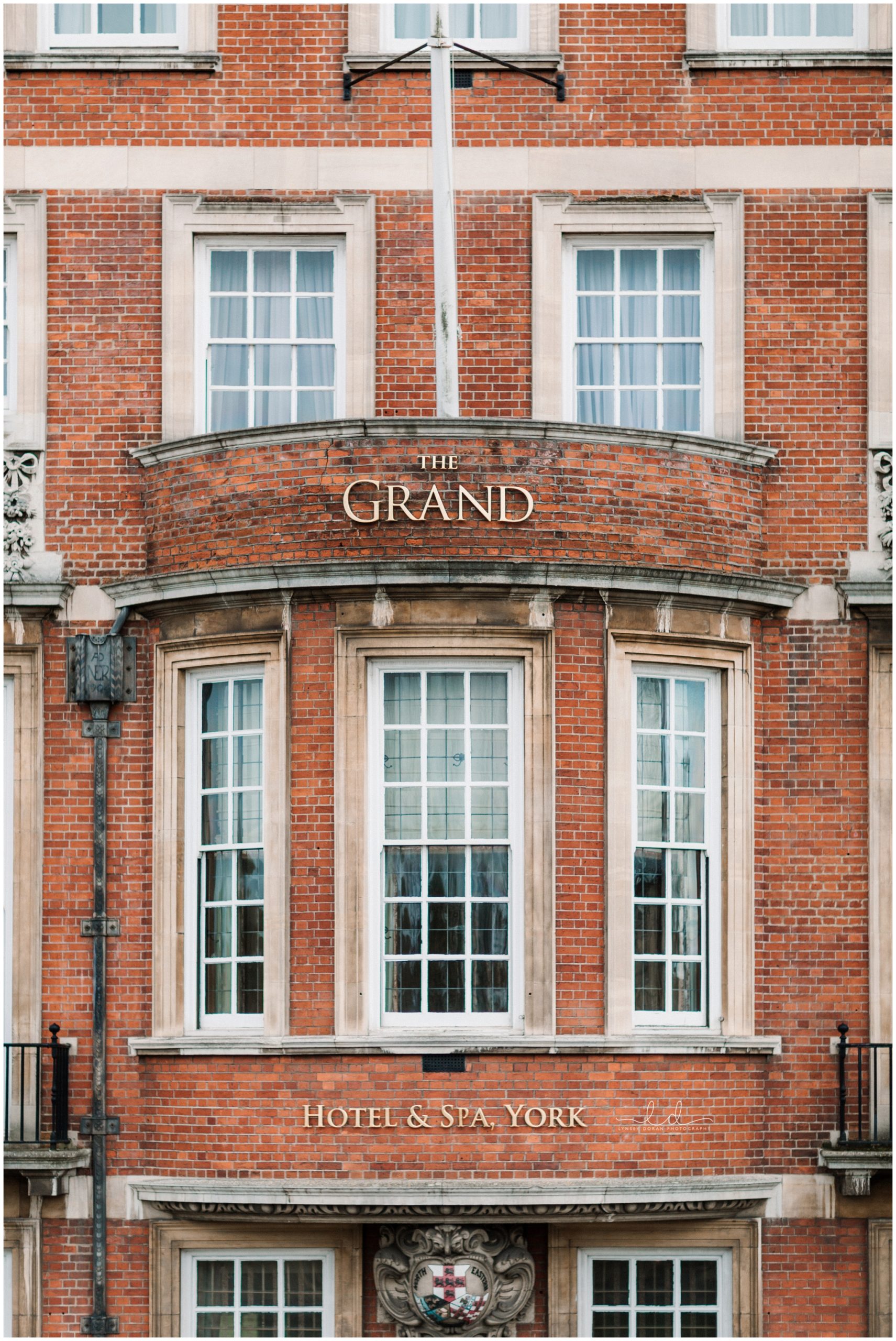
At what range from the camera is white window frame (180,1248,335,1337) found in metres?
16.0

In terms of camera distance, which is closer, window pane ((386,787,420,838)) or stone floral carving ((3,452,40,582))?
window pane ((386,787,420,838))

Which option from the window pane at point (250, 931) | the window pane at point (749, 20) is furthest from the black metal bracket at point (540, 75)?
the window pane at point (250, 931)

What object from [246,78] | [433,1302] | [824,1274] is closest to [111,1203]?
[433,1302]

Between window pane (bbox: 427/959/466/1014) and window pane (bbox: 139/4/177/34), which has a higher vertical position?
window pane (bbox: 139/4/177/34)

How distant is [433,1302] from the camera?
15461mm

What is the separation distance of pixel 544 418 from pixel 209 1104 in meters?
5.71

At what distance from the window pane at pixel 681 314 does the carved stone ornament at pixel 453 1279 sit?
673 cm

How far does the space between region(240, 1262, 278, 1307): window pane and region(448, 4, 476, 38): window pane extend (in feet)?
31.5

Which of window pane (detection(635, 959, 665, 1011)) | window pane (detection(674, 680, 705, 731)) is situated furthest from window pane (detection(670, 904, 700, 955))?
window pane (detection(674, 680, 705, 731))

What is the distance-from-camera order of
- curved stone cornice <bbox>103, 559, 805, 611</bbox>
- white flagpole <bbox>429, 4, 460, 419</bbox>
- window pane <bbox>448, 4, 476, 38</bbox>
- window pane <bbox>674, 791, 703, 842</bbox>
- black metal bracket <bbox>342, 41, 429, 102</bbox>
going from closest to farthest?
curved stone cornice <bbox>103, 559, 805, 611</bbox>, white flagpole <bbox>429, 4, 460, 419</bbox>, window pane <bbox>674, 791, 703, 842</bbox>, black metal bracket <bbox>342, 41, 429, 102</bbox>, window pane <bbox>448, 4, 476, 38</bbox>

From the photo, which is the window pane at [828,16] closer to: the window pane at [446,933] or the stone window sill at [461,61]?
the stone window sill at [461,61]

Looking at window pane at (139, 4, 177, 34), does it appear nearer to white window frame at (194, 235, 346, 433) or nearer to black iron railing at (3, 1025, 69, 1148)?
white window frame at (194, 235, 346, 433)

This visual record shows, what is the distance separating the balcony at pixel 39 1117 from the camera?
52.3 ft

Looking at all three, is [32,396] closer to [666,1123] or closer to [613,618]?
[613,618]
